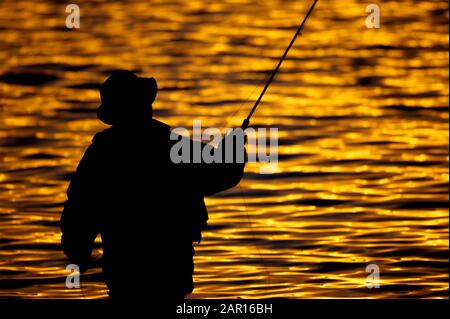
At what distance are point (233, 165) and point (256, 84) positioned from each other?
47.2 ft

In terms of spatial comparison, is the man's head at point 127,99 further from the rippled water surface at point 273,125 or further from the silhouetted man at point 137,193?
the rippled water surface at point 273,125

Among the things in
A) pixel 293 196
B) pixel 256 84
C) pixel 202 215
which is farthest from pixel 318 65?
pixel 202 215

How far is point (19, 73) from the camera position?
2122 centimetres

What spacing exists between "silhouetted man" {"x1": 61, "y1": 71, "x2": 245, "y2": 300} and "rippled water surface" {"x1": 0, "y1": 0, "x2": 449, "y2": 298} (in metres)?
4.21

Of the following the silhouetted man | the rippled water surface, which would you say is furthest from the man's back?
the rippled water surface

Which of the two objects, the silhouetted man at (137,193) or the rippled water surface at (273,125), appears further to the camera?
the rippled water surface at (273,125)

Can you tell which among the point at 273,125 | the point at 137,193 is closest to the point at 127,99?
the point at 137,193

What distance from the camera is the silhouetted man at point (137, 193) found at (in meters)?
5.73

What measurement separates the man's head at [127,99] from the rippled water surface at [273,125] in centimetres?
431

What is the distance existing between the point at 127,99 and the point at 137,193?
40 centimetres

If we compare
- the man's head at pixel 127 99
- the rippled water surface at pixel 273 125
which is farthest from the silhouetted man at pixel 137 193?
the rippled water surface at pixel 273 125

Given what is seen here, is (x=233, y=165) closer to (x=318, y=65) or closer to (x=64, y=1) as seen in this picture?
(x=318, y=65)

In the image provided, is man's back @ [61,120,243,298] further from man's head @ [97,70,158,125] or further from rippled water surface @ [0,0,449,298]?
rippled water surface @ [0,0,449,298]

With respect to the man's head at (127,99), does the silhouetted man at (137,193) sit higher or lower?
lower
